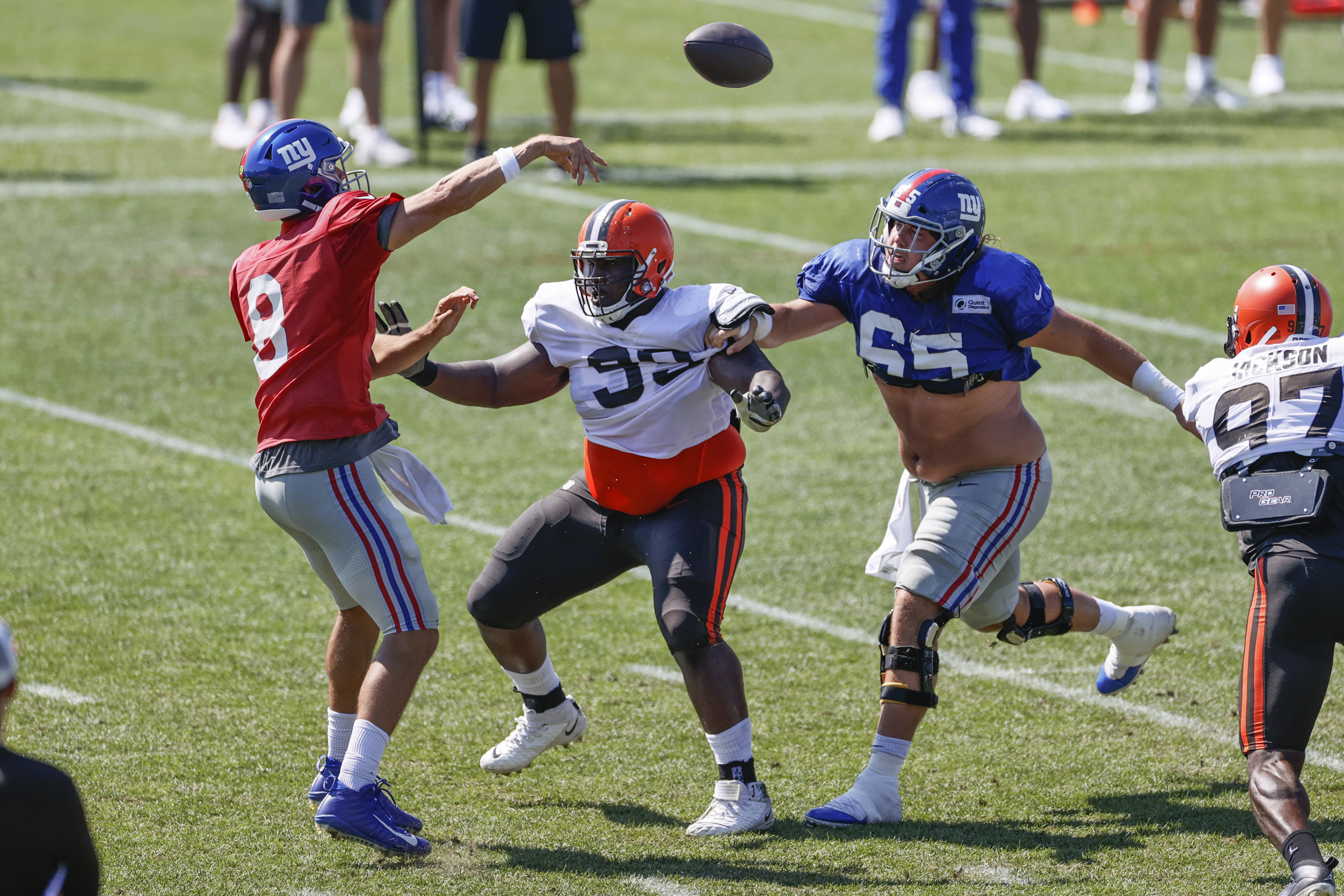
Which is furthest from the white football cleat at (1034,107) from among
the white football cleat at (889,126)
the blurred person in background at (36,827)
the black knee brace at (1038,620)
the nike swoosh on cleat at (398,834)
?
the blurred person in background at (36,827)

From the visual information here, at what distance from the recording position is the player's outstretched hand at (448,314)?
477 cm

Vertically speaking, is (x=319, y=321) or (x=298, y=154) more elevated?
(x=298, y=154)

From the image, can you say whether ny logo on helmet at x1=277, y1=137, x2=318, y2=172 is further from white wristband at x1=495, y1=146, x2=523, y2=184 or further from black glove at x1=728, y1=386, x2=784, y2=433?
black glove at x1=728, y1=386, x2=784, y2=433

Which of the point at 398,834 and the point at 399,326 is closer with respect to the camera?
the point at 398,834

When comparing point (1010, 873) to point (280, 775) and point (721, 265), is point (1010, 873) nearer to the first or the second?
point (280, 775)

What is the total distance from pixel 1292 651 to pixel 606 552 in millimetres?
1882

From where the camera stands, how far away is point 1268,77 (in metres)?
16.0

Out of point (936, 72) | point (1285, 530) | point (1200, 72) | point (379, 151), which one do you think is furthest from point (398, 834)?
point (1200, 72)

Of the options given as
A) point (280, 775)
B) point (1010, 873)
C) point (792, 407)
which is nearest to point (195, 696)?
point (280, 775)

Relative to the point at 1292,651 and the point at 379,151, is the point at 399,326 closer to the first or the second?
the point at 1292,651

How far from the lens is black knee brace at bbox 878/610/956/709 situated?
476cm

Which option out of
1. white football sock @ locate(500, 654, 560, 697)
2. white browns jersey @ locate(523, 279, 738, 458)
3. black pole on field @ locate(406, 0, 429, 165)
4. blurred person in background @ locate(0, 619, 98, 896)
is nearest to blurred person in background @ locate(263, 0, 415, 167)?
black pole on field @ locate(406, 0, 429, 165)

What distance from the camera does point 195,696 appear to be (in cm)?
554

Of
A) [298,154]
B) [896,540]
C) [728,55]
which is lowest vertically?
[896,540]
